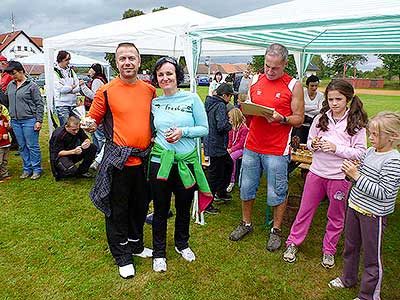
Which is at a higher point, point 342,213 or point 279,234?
point 342,213

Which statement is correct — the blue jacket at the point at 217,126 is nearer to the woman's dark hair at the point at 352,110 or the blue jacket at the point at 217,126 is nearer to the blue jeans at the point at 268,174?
the blue jeans at the point at 268,174

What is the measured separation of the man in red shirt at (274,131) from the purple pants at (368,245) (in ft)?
2.77

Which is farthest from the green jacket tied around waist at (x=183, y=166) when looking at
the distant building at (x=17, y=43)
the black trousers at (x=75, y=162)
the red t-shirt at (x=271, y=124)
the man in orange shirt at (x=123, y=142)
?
the distant building at (x=17, y=43)

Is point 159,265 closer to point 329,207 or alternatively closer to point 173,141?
point 173,141

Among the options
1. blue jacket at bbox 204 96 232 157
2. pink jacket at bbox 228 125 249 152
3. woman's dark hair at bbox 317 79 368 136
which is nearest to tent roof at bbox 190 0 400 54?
woman's dark hair at bbox 317 79 368 136

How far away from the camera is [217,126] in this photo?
4070 millimetres

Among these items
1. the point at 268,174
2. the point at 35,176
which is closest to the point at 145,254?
the point at 268,174

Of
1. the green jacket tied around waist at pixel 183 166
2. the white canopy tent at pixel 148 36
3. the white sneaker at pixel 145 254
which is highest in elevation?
the white canopy tent at pixel 148 36

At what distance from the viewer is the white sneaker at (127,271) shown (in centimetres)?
292

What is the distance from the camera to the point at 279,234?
3496mm

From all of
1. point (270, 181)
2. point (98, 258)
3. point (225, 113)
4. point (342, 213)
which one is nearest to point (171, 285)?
point (98, 258)

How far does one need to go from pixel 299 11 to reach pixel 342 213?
175 centimetres

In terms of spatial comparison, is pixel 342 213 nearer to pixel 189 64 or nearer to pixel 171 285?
pixel 171 285

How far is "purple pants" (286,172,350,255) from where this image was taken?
9.46 feet
